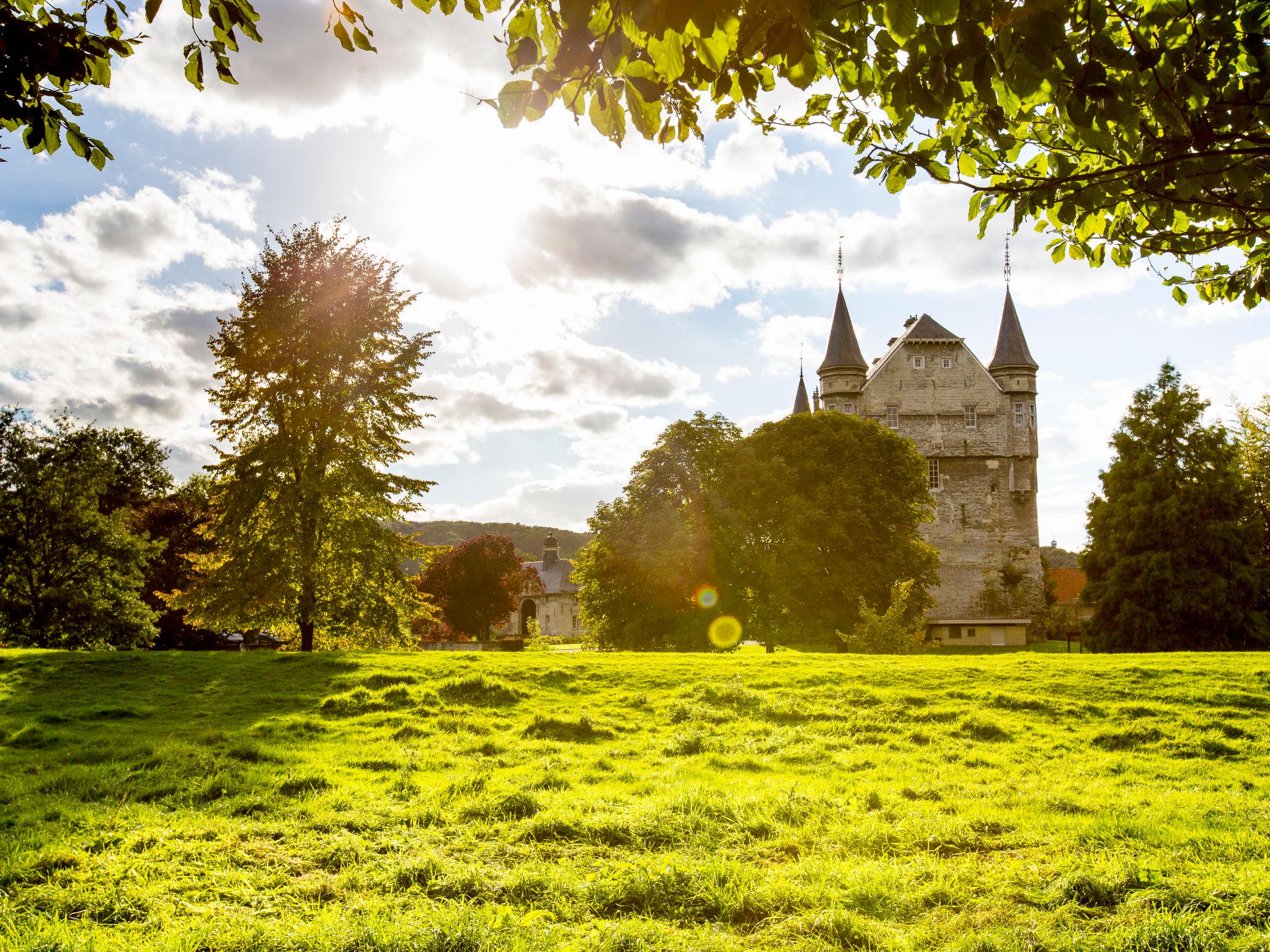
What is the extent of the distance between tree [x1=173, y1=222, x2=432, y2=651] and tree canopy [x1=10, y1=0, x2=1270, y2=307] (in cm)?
1885

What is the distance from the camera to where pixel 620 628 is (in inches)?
1480

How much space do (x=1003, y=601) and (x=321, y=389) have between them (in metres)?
51.7

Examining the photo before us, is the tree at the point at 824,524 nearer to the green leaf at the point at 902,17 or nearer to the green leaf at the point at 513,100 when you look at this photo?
the green leaf at the point at 513,100

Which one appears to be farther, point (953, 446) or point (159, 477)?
point (953, 446)

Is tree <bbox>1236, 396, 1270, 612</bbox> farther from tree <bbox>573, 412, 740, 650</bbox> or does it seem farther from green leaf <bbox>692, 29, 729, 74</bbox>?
green leaf <bbox>692, 29, 729, 74</bbox>

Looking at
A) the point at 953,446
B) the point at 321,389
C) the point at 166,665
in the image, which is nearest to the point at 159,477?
the point at 321,389

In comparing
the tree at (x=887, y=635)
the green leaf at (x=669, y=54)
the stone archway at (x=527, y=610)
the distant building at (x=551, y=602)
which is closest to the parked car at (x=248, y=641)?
the tree at (x=887, y=635)

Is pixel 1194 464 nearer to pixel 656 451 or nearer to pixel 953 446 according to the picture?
pixel 953 446

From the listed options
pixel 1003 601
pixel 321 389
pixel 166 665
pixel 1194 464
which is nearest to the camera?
pixel 166 665

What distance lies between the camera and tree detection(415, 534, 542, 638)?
67.1 metres

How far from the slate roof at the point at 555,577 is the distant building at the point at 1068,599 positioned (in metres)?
50.2

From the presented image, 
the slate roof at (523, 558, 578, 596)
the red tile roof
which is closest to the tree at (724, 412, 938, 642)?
the red tile roof

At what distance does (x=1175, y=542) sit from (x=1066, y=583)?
3855 centimetres

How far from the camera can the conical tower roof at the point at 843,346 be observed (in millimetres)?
59062
